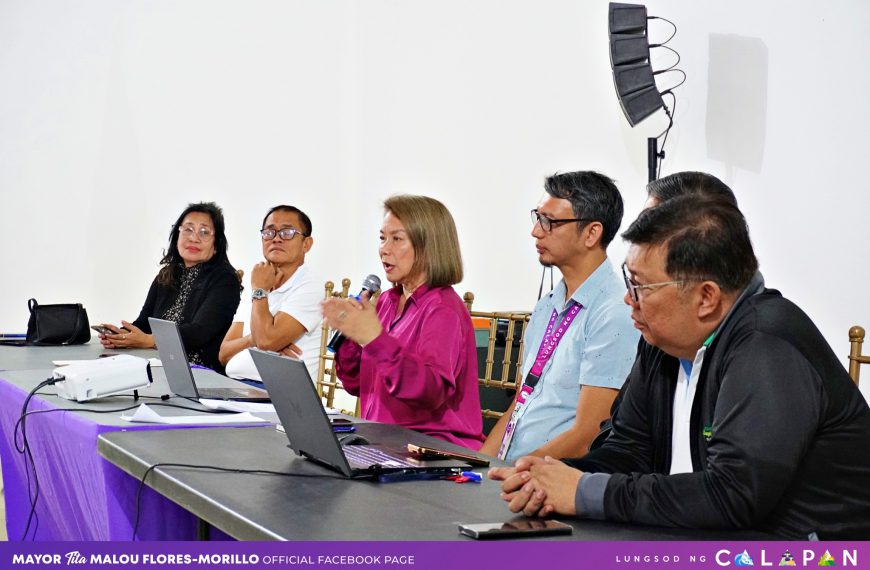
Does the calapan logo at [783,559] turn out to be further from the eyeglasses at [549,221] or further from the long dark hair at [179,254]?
the long dark hair at [179,254]

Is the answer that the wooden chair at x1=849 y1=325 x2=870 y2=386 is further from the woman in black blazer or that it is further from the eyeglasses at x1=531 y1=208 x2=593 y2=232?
the woman in black blazer

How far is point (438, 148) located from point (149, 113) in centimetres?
179

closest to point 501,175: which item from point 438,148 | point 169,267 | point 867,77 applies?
point 438,148

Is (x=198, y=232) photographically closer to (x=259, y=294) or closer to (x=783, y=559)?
(x=259, y=294)

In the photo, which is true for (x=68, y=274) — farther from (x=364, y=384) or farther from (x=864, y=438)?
(x=864, y=438)

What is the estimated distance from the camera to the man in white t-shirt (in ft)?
11.3

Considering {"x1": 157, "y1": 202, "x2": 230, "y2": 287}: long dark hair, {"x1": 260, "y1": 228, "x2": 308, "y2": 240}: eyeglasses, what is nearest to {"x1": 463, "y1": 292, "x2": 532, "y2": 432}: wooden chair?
{"x1": 260, "y1": 228, "x2": 308, "y2": 240}: eyeglasses

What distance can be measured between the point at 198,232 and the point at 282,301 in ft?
2.23

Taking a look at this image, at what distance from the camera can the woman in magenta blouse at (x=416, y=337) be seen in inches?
87.8

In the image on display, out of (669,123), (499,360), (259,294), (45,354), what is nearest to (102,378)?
(259,294)

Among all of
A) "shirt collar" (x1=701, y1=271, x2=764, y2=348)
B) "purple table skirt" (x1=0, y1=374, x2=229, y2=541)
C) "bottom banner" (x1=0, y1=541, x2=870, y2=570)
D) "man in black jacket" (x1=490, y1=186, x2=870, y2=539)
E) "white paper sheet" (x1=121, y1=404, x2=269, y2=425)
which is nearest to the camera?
"bottom banner" (x1=0, y1=541, x2=870, y2=570)

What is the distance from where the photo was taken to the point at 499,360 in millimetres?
3527

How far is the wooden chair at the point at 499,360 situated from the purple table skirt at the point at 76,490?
48.8 inches

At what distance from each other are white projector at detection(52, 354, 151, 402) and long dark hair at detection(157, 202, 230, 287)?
1.74m
